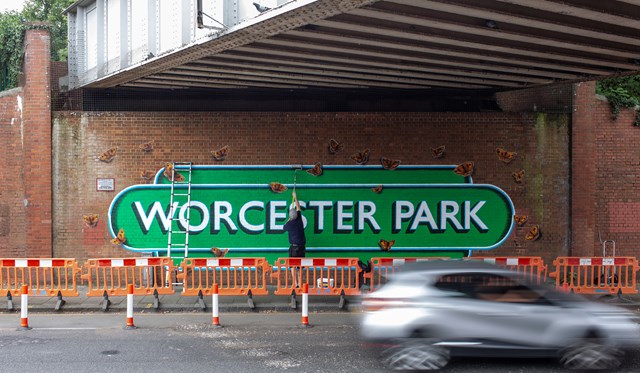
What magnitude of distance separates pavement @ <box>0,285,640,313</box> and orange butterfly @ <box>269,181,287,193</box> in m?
2.83

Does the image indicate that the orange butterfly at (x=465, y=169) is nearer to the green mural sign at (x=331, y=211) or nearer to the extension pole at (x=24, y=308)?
the green mural sign at (x=331, y=211)

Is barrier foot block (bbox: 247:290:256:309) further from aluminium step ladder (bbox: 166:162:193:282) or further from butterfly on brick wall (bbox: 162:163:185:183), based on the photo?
butterfly on brick wall (bbox: 162:163:185:183)

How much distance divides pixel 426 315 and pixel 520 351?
1340 millimetres

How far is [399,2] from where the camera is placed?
8.23 m

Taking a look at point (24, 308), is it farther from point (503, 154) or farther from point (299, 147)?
point (503, 154)

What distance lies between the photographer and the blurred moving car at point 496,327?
8.45 m

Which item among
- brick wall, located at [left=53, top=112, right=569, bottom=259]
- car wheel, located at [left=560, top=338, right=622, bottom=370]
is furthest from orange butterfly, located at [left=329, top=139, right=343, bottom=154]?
car wheel, located at [left=560, top=338, right=622, bottom=370]

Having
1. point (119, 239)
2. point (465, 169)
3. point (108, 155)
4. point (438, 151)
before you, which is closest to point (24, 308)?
point (119, 239)

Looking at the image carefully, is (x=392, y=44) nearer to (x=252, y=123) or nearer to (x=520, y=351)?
(x=520, y=351)

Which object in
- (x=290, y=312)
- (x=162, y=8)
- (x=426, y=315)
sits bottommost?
(x=290, y=312)

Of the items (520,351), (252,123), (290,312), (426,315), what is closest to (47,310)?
(290,312)

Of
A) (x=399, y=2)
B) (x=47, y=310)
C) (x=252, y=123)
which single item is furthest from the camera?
(x=252, y=123)

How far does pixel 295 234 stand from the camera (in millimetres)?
15391

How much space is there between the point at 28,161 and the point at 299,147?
6.51 metres
